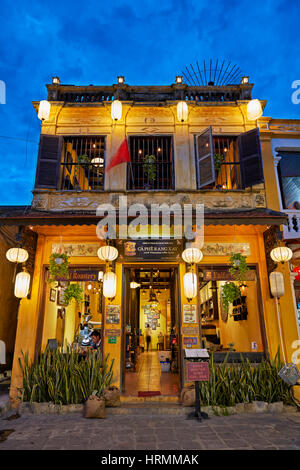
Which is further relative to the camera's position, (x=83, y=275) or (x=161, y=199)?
Result: (x=161, y=199)

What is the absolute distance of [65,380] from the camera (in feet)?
22.2

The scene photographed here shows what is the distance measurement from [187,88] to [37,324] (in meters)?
9.24

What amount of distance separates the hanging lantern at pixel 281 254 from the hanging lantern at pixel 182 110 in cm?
510

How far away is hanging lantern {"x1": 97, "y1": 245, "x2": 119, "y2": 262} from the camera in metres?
8.04

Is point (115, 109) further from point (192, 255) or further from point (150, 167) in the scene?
point (192, 255)

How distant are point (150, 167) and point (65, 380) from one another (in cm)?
664

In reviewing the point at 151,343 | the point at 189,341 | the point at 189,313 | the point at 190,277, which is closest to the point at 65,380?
the point at 189,341

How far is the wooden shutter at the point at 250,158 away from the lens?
29.6 feet

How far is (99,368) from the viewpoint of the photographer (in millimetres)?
7066

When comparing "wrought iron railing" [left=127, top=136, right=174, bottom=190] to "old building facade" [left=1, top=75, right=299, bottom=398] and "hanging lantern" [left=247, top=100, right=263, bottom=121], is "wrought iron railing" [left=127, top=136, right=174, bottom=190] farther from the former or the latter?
"hanging lantern" [left=247, top=100, right=263, bottom=121]

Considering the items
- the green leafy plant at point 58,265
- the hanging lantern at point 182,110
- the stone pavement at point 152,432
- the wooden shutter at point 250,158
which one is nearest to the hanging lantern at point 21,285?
the green leafy plant at point 58,265

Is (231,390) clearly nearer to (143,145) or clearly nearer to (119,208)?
(119,208)

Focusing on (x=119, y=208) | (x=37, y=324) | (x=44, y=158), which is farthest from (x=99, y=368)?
(x=44, y=158)
